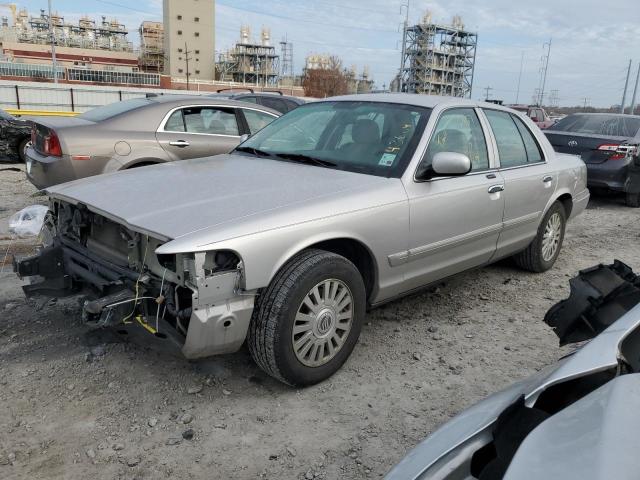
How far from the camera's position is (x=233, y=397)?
311cm

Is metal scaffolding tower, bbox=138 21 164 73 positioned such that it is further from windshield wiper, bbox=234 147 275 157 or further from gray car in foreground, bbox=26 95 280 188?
windshield wiper, bbox=234 147 275 157

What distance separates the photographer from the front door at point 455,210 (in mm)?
3637

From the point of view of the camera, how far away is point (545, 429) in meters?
1.46

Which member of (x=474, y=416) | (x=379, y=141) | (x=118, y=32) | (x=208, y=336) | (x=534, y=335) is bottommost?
(x=534, y=335)

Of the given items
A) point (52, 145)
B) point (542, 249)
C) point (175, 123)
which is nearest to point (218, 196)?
point (542, 249)

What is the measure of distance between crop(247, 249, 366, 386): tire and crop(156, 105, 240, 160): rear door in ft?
13.2

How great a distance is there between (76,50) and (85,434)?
307ft

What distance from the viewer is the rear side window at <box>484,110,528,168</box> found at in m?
4.52

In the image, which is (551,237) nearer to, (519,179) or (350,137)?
(519,179)

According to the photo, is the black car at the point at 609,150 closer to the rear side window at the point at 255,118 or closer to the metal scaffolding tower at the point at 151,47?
the rear side window at the point at 255,118

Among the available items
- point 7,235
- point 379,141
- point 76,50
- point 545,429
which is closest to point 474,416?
point 545,429

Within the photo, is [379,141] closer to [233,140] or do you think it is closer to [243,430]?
[243,430]

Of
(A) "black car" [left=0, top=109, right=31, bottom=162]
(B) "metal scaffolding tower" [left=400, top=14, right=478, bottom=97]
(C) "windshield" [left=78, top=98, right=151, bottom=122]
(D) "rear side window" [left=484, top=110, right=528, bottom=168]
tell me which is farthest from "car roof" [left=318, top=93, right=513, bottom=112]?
(B) "metal scaffolding tower" [left=400, top=14, right=478, bottom=97]

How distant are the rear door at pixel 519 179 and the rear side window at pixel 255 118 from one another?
3.59m
